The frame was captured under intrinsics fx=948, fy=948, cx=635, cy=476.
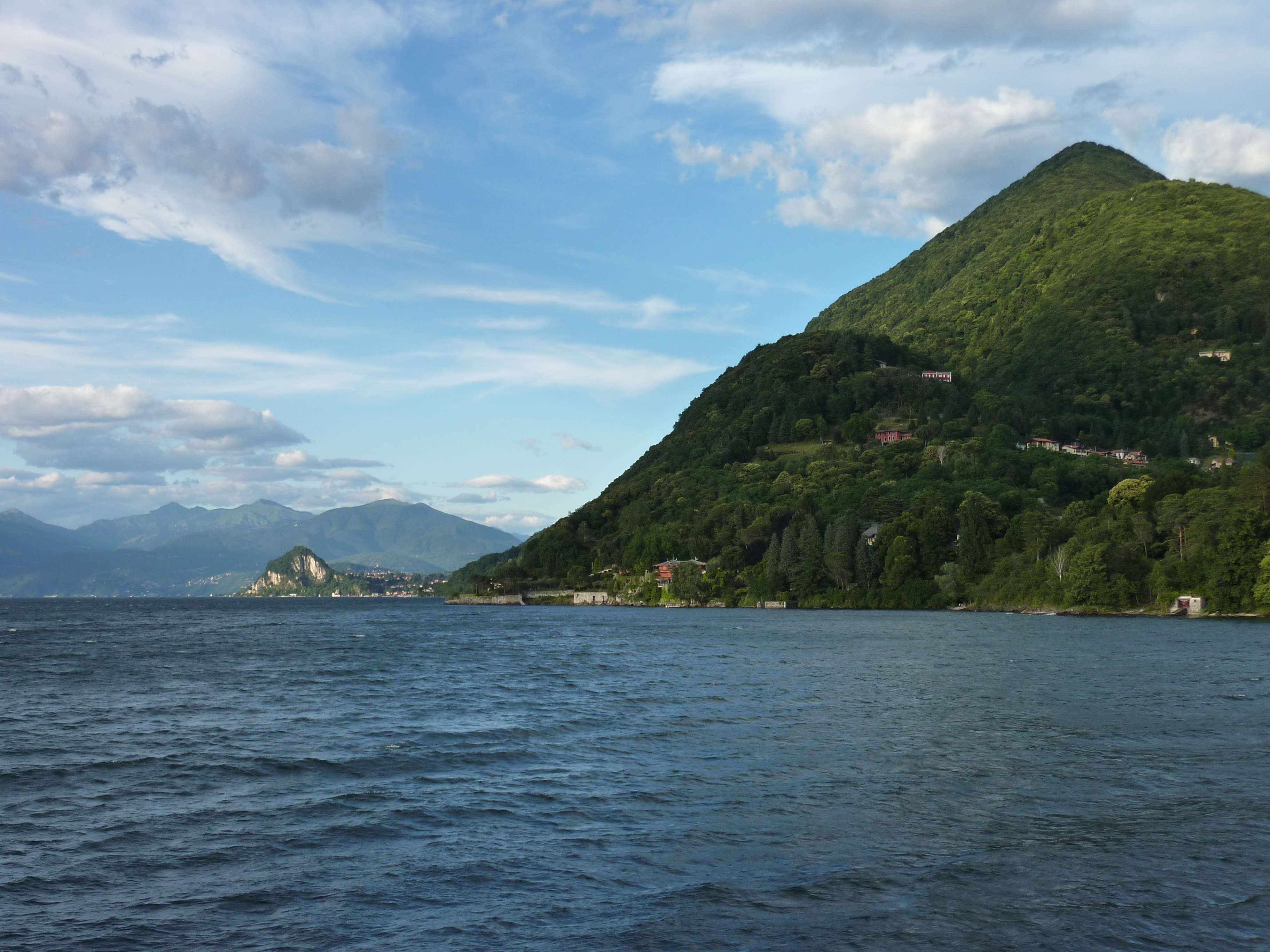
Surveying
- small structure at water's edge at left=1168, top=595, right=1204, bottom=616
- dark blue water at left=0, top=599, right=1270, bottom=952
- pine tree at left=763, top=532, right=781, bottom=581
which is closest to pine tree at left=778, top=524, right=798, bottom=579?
pine tree at left=763, top=532, right=781, bottom=581

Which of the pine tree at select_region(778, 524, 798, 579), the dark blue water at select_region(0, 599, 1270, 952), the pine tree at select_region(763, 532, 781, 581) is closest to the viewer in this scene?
the dark blue water at select_region(0, 599, 1270, 952)

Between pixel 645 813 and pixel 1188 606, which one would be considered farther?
pixel 1188 606

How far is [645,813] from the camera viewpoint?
71.9ft

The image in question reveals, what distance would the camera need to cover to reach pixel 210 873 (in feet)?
58.7

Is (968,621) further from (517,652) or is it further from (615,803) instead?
(615,803)

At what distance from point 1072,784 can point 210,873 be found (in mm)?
20591

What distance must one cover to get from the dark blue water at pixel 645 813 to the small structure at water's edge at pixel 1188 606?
60.7 m

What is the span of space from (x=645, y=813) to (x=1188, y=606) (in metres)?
105

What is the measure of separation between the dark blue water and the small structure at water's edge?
60.7 m

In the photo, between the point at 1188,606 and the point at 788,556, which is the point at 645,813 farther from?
the point at 788,556

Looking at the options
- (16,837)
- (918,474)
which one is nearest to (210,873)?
(16,837)

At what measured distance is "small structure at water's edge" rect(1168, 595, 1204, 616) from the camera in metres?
105

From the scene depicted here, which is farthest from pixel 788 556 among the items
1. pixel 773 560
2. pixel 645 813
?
pixel 645 813

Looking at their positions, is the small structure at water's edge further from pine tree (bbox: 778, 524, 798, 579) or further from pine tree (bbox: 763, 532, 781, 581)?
pine tree (bbox: 763, 532, 781, 581)
